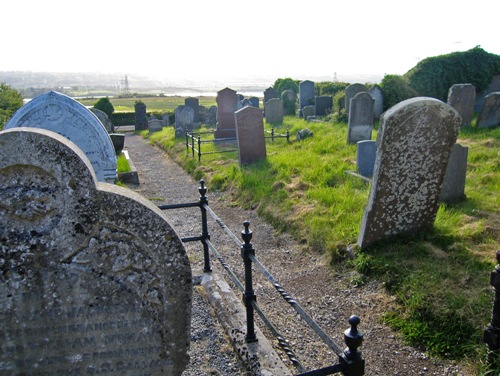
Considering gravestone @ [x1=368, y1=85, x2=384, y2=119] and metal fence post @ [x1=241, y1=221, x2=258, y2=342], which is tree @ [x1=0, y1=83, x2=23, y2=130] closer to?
gravestone @ [x1=368, y1=85, x2=384, y2=119]

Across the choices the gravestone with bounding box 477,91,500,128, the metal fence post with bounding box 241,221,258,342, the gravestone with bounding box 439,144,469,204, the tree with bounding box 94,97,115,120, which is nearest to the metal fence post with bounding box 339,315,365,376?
the metal fence post with bounding box 241,221,258,342

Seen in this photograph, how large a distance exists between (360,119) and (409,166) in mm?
6792

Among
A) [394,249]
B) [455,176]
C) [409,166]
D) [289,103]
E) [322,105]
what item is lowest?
[394,249]

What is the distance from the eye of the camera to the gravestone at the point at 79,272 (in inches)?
80.7

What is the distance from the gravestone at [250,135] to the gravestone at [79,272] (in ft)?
27.1

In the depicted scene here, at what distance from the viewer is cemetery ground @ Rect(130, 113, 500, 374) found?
3.77 metres

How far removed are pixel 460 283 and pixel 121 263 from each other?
11.8 ft

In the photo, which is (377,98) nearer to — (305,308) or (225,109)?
(225,109)

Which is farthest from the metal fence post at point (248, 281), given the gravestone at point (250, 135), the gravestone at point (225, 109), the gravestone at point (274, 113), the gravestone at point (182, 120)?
the gravestone at point (274, 113)

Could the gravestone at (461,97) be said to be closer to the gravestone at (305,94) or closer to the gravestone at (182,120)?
the gravestone at (305,94)

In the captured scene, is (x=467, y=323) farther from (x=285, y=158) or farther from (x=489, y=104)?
(x=489, y=104)

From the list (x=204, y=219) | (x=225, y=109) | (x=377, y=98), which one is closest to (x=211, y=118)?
(x=225, y=109)

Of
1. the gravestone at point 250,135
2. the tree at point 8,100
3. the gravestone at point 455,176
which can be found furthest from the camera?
the tree at point 8,100

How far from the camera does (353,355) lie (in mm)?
2039
